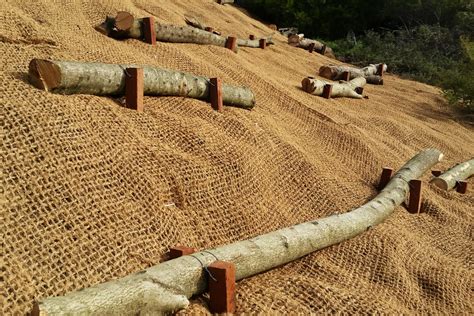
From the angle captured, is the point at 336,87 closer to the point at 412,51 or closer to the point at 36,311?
the point at 36,311

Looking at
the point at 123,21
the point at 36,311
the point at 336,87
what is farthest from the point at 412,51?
the point at 36,311

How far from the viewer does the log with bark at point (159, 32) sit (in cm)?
778

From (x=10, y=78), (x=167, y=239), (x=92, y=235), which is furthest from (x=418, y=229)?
(x=10, y=78)

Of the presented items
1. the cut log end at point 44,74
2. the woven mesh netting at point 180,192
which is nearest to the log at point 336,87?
the woven mesh netting at point 180,192

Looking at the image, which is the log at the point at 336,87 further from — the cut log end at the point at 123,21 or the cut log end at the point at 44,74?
the cut log end at the point at 44,74

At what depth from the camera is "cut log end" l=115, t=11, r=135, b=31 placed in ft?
25.3

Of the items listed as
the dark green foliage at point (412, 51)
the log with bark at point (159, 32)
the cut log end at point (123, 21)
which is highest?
the cut log end at point (123, 21)

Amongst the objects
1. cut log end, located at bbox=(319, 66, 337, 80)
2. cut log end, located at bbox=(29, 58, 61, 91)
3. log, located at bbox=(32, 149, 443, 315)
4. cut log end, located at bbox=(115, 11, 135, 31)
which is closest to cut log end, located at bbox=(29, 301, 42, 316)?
log, located at bbox=(32, 149, 443, 315)

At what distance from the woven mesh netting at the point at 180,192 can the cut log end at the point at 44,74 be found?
124 millimetres

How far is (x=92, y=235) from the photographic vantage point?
12.0 feet

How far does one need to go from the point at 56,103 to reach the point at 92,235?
1.30 metres

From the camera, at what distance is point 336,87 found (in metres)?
11.2

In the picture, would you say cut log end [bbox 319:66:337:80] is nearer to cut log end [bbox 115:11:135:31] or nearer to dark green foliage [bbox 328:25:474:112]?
dark green foliage [bbox 328:25:474:112]

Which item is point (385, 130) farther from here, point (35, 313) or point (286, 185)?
point (35, 313)
